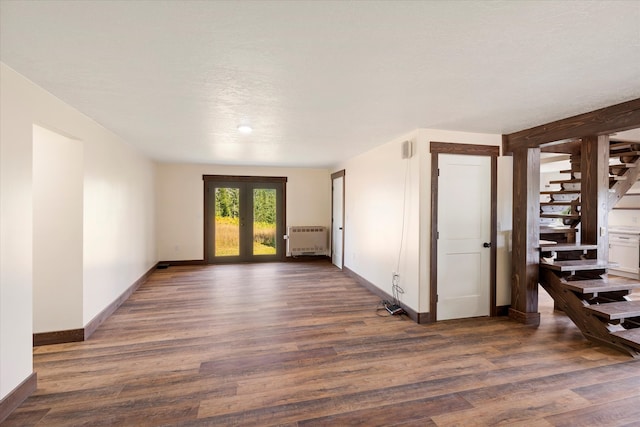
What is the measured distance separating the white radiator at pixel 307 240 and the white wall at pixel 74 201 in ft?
9.71

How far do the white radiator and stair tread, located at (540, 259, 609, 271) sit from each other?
4424mm

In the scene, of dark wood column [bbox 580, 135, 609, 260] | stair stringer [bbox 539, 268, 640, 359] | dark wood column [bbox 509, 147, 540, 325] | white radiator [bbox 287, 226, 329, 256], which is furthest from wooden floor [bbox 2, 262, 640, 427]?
white radiator [bbox 287, 226, 329, 256]

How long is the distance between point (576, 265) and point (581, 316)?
0.58 m

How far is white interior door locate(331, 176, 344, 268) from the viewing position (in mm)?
6133

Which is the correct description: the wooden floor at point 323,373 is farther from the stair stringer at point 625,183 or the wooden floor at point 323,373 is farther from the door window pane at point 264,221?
the door window pane at point 264,221

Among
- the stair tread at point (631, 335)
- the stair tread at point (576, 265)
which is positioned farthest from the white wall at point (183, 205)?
the stair tread at point (631, 335)

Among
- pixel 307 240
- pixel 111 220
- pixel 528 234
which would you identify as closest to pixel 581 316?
pixel 528 234

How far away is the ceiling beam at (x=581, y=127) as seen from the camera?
8.18 ft

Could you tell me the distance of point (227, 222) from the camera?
6.71 m

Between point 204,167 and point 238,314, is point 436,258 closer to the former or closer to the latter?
point 238,314

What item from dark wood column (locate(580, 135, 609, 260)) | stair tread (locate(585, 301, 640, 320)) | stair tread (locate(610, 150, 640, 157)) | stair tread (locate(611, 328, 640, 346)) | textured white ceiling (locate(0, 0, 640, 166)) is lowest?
stair tread (locate(611, 328, 640, 346))

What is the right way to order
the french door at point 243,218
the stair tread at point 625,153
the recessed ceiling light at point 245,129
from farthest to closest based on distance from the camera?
1. the french door at point 243,218
2. the stair tread at point 625,153
3. the recessed ceiling light at point 245,129

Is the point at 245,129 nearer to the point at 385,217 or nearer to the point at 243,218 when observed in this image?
the point at 385,217

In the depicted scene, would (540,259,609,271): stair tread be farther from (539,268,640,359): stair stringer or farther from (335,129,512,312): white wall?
(335,129,512,312): white wall
